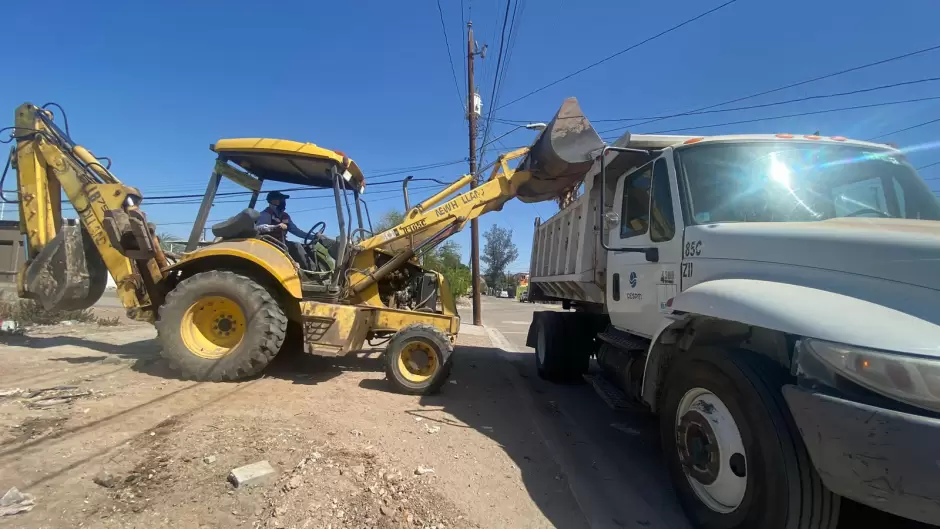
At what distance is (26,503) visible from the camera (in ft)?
8.59

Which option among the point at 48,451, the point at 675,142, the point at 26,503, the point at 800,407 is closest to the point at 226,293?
the point at 48,451

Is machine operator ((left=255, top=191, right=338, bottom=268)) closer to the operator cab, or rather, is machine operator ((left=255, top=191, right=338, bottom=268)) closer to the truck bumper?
the operator cab

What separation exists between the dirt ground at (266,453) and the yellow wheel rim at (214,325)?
0.50m

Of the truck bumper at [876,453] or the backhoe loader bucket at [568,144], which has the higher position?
the backhoe loader bucket at [568,144]

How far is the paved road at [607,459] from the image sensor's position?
10.1 feet

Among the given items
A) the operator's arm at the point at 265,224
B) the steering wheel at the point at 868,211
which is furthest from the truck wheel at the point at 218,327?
the steering wheel at the point at 868,211

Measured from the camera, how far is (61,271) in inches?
259

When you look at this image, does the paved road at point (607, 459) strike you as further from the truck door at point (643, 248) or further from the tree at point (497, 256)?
the tree at point (497, 256)

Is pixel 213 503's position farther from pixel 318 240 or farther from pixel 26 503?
pixel 318 240

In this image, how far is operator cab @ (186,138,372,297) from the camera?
613 centimetres

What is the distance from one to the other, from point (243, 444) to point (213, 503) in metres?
0.82

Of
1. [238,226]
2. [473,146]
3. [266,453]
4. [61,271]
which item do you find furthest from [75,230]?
[473,146]

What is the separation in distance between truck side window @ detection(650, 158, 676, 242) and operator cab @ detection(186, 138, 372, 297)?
397cm

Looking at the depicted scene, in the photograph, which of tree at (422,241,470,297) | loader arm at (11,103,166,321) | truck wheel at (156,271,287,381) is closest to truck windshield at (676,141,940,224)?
truck wheel at (156,271,287,381)
